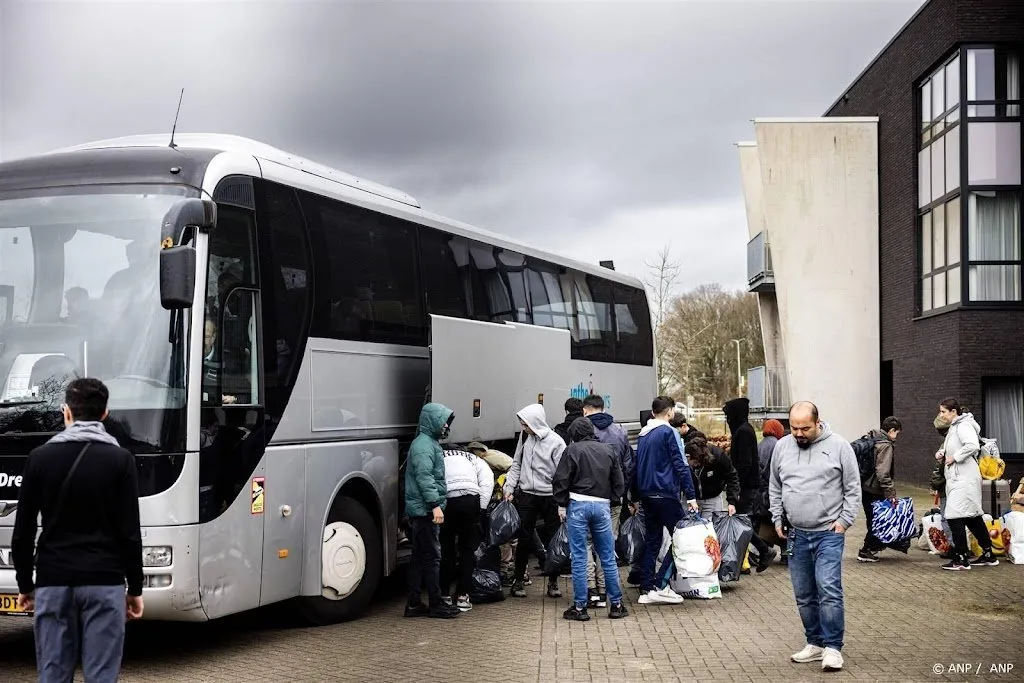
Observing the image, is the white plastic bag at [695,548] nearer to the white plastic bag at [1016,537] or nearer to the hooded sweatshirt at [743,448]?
the hooded sweatshirt at [743,448]

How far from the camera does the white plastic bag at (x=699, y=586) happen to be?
1108 cm

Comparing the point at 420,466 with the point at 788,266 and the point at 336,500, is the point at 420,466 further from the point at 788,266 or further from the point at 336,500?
the point at 788,266

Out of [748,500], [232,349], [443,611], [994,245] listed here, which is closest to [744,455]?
[748,500]

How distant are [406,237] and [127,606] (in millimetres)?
6332

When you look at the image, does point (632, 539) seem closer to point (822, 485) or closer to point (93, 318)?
point (822, 485)

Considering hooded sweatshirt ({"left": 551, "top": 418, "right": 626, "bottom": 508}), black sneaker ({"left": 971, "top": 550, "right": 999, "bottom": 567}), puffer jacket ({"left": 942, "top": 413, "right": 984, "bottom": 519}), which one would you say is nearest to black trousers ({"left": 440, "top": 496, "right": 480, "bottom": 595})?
hooded sweatshirt ({"left": 551, "top": 418, "right": 626, "bottom": 508})

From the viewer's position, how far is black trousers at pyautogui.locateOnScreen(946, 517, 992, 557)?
1342 centimetres

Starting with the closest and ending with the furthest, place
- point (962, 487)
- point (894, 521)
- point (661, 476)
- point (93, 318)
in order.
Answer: point (93, 318), point (661, 476), point (962, 487), point (894, 521)

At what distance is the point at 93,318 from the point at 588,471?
168 inches

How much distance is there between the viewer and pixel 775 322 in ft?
137

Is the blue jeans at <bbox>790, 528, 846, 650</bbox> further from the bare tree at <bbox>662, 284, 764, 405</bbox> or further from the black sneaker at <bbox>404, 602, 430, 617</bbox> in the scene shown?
the bare tree at <bbox>662, 284, 764, 405</bbox>

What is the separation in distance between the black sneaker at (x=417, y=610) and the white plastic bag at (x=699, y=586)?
2417 millimetres

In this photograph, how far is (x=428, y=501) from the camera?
10070mm

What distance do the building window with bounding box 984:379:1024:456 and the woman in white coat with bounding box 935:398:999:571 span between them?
12096mm
